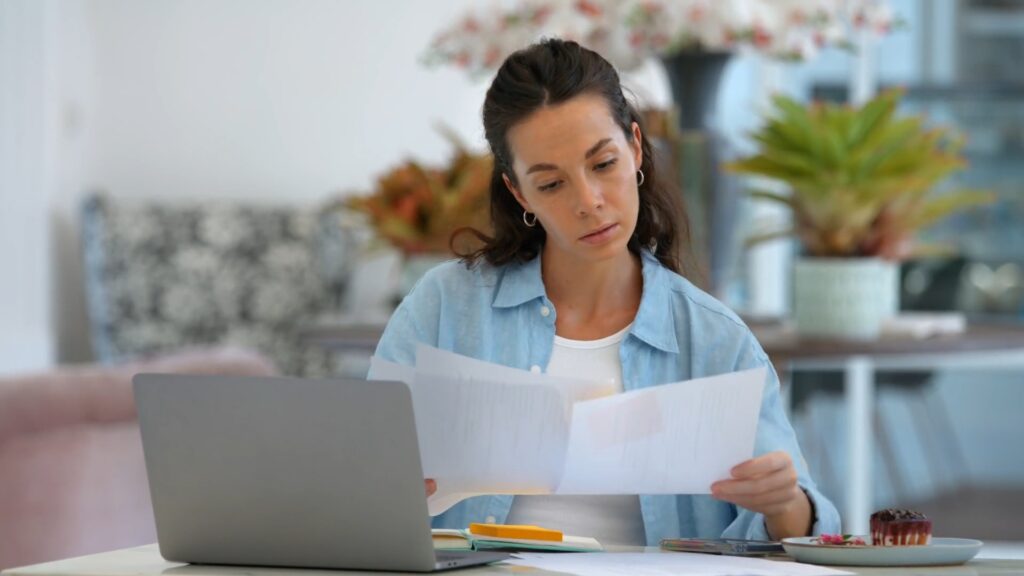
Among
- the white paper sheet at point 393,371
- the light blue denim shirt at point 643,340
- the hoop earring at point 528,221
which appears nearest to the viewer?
the white paper sheet at point 393,371

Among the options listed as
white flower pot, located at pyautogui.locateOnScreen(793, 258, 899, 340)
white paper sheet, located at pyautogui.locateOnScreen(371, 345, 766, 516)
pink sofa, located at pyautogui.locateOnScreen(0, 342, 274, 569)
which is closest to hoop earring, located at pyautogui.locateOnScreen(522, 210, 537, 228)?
white paper sheet, located at pyautogui.locateOnScreen(371, 345, 766, 516)

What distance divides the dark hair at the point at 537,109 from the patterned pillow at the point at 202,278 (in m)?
2.97

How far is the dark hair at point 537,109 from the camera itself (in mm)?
1670

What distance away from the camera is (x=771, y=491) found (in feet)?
4.66

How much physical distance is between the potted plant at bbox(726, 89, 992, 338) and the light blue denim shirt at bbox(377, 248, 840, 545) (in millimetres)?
1062

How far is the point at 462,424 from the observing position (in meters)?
1.41

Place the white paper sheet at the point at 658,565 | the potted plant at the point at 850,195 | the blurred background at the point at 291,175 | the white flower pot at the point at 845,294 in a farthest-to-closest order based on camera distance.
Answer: the blurred background at the point at 291,175, the white flower pot at the point at 845,294, the potted plant at the point at 850,195, the white paper sheet at the point at 658,565

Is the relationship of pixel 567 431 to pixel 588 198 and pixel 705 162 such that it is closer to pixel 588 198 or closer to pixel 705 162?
pixel 588 198

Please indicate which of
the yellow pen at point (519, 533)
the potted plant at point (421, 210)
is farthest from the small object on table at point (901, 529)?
the potted plant at point (421, 210)

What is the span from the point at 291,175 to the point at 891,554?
12.8 ft

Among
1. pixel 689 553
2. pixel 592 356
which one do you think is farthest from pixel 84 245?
pixel 689 553

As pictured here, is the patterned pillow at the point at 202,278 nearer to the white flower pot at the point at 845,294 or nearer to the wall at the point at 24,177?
Answer: the wall at the point at 24,177

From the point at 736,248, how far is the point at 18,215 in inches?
92.2

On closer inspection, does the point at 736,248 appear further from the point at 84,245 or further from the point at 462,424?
the point at 84,245
